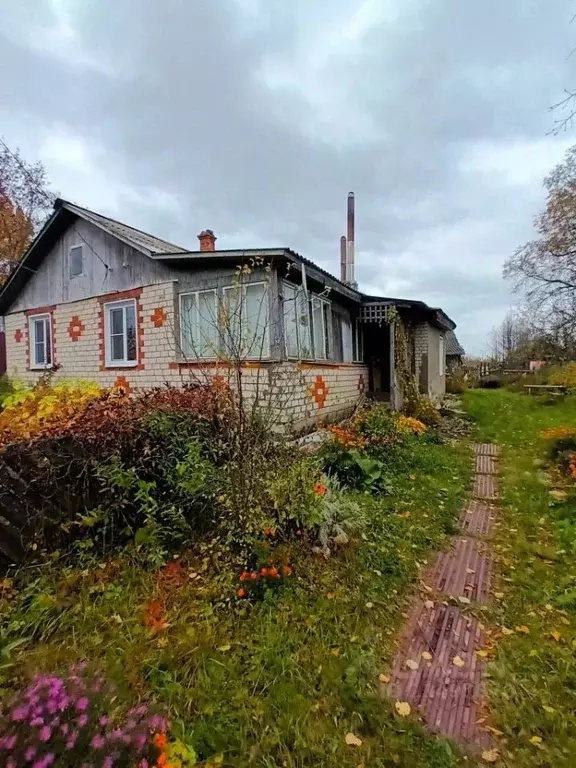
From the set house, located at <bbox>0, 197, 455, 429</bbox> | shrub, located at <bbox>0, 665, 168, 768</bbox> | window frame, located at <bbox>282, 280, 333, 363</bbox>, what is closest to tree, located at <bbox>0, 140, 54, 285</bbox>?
house, located at <bbox>0, 197, 455, 429</bbox>

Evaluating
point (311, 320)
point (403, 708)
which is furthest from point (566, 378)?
point (403, 708)

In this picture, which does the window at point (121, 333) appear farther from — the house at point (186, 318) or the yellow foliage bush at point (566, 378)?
the yellow foliage bush at point (566, 378)

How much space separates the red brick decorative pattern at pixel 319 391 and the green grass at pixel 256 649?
4.86 meters

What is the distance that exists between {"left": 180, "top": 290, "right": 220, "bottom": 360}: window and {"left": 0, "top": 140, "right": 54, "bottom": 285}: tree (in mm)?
15099

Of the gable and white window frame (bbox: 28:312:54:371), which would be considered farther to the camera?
white window frame (bbox: 28:312:54:371)

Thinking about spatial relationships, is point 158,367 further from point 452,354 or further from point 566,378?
point 452,354

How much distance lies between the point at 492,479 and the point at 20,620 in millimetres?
6484

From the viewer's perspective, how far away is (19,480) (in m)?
3.00

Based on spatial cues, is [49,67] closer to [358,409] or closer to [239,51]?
[239,51]

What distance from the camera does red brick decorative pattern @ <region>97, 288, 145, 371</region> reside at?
935 centimetres

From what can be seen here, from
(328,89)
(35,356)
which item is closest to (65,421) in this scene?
(328,89)

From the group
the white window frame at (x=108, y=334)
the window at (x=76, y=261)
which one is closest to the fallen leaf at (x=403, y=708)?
the white window frame at (x=108, y=334)

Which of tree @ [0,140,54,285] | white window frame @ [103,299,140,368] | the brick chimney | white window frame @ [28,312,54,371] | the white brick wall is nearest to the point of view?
the white brick wall

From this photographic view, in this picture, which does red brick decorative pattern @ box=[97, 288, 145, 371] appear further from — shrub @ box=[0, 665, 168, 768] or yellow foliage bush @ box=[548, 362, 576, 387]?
yellow foliage bush @ box=[548, 362, 576, 387]
